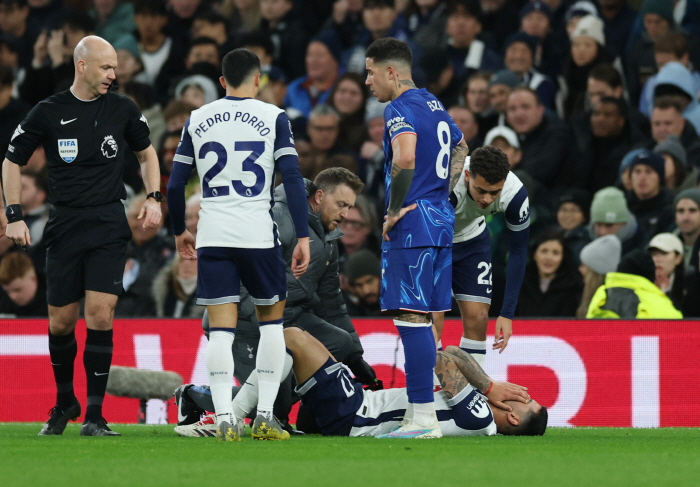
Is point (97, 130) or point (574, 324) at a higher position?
point (97, 130)

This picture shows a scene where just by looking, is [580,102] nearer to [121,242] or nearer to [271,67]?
[271,67]

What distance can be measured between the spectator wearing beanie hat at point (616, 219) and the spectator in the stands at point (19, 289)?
215 inches

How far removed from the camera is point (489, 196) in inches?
261

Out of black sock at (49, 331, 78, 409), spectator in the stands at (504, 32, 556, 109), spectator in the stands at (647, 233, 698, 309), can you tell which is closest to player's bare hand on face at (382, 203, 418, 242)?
black sock at (49, 331, 78, 409)

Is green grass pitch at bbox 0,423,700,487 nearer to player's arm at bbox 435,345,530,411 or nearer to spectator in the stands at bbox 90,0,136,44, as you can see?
player's arm at bbox 435,345,530,411

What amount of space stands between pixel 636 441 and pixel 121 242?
10.7 feet

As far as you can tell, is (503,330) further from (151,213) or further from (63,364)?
(63,364)

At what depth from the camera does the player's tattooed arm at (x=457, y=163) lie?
636 centimetres

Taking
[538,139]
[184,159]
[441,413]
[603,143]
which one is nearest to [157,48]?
[538,139]

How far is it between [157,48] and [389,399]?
8.36 meters

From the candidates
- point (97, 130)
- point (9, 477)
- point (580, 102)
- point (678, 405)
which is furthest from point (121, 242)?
point (580, 102)

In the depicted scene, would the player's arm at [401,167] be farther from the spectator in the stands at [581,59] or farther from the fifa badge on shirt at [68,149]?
the spectator in the stands at [581,59]

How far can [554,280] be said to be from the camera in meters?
9.30

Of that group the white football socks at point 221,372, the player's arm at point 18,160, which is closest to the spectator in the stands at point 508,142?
the player's arm at point 18,160
